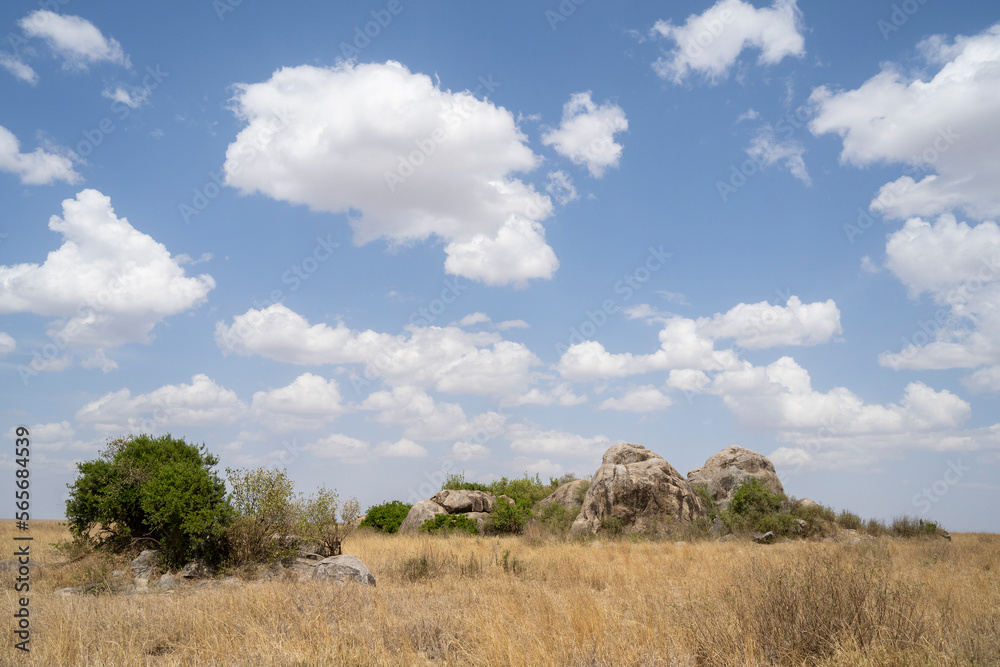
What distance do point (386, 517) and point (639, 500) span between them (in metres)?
15.4

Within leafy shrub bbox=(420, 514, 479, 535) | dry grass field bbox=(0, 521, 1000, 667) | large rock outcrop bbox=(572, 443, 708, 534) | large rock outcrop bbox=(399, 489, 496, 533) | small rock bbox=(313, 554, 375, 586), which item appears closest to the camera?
dry grass field bbox=(0, 521, 1000, 667)

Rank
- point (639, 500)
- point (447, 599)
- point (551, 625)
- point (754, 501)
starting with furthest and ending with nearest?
point (754, 501) → point (639, 500) → point (447, 599) → point (551, 625)

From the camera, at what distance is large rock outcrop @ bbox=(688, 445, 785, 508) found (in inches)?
1152

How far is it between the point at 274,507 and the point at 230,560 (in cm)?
170

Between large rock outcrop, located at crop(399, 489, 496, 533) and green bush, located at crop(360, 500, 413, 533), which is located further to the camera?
green bush, located at crop(360, 500, 413, 533)

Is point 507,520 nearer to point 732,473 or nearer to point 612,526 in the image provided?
point 612,526

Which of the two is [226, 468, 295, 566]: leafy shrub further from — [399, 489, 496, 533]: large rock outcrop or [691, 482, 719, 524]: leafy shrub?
[691, 482, 719, 524]: leafy shrub

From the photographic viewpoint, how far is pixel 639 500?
25.5 m

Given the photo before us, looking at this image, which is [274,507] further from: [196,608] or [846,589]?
[846,589]

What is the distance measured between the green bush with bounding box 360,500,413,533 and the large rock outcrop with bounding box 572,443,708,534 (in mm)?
11508

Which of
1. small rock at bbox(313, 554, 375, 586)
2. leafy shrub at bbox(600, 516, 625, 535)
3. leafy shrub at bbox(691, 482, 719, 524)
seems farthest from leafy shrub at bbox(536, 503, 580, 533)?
small rock at bbox(313, 554, 375, 586)

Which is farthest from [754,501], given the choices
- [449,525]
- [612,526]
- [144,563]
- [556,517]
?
[144,563]

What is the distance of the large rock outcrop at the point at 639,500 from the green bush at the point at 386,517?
11.5m

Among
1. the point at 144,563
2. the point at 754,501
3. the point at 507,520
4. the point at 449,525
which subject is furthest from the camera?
the point at 507,520
